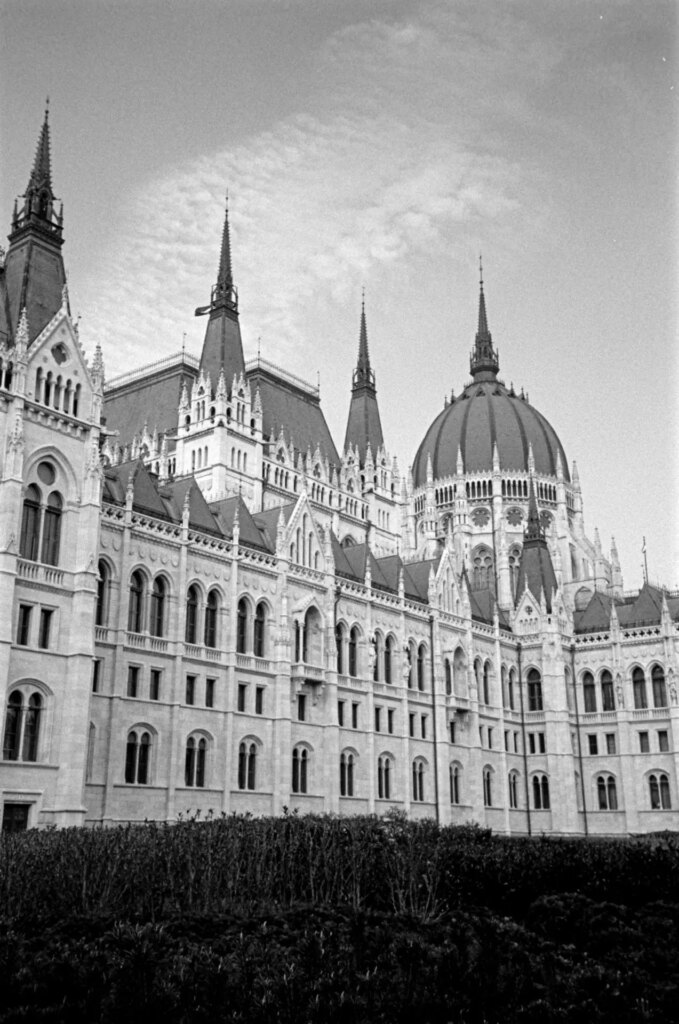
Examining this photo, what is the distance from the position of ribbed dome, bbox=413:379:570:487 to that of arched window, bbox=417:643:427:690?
5481 centimetres

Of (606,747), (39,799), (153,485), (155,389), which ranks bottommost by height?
(39,799)

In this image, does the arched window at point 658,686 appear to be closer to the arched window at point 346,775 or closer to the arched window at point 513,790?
the arched window at point 513,790

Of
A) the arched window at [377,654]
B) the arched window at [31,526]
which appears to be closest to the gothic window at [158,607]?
the arched window at [31,526]

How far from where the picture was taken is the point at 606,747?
73.8 metres

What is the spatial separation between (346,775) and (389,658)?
343 inches

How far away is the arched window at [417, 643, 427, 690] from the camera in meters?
66.0

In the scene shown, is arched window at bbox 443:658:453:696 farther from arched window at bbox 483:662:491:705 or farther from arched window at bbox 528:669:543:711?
arched window at bbox 528:669:543:711

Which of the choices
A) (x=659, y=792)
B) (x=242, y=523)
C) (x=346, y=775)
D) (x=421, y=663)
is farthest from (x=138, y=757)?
(x=659, y=792)

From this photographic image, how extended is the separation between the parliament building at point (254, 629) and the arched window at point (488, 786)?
0.23 m

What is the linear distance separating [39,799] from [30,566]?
8.79m

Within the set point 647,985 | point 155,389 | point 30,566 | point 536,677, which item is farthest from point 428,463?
point 647,985

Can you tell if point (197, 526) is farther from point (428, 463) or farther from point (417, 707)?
point (428, 463)

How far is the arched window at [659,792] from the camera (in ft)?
231

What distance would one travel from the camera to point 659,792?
70.8 metres
